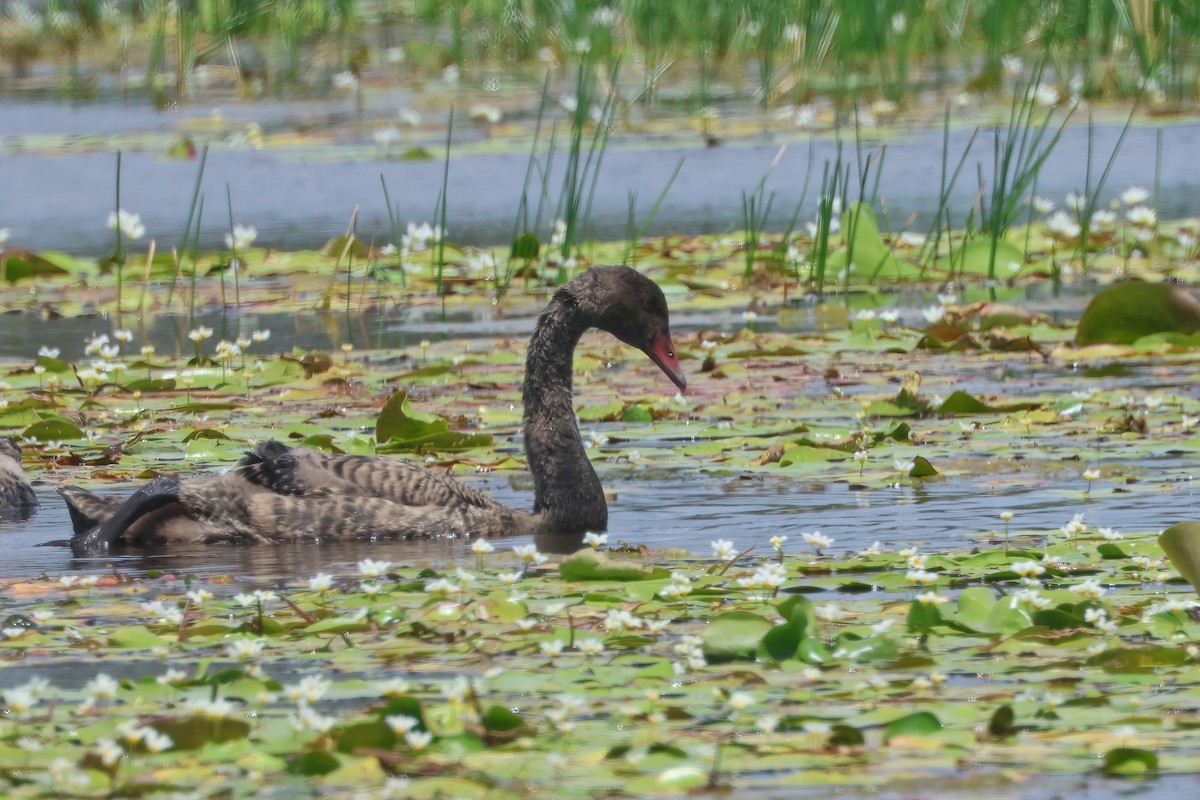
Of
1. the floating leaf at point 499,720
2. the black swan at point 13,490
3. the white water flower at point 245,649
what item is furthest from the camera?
the black swan at point 13,490

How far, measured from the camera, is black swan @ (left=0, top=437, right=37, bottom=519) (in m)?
7.40

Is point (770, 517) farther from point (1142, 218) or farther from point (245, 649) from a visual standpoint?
point (1142, 218)

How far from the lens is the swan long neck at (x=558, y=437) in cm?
708

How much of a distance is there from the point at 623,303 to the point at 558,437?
58 centimetres

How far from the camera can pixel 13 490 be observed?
293 inches

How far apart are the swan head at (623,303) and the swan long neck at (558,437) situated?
0.05 m

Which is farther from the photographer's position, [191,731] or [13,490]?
[13,490]

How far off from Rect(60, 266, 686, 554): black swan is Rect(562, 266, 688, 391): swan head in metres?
0.42

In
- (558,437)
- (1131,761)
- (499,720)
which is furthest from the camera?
(558,437)

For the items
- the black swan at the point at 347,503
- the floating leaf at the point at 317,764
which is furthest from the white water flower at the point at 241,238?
the floating leaf at the point at 317,764

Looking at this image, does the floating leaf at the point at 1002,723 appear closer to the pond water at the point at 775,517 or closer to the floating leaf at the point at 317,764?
the floating leaf at the point at 317,764

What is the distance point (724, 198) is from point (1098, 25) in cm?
588

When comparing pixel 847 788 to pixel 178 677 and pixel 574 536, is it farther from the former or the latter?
pixel 574 536

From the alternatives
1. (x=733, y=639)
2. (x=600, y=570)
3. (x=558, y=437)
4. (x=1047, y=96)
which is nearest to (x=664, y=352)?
(x=558, y=437)
